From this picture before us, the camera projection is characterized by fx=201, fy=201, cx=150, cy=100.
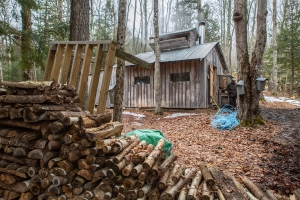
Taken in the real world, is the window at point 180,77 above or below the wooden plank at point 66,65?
above

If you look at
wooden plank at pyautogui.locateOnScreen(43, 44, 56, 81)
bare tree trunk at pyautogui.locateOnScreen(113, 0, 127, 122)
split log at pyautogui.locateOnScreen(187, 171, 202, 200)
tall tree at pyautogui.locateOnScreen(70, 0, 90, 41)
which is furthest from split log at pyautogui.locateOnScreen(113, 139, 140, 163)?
tall tree at pyautogui.locateOnScreen(70, 0, 90, 41)

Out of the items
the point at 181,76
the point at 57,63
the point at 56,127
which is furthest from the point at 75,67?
the point at 181,76

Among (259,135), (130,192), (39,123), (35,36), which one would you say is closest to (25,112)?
(39,123)

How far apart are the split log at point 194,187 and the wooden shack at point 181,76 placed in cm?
911

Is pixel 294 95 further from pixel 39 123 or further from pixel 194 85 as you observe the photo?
pixel 39 123

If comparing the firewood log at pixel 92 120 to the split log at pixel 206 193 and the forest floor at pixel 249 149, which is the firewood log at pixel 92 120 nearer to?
the split log at pixel 206 193

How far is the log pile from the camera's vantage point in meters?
2.74

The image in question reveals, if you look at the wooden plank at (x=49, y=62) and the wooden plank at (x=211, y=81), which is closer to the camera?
the wooden plank at (x=49, y=62)

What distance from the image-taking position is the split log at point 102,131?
2.73 metres

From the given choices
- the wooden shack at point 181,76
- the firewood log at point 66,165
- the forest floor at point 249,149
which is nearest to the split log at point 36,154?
the firewood log at point 66,165

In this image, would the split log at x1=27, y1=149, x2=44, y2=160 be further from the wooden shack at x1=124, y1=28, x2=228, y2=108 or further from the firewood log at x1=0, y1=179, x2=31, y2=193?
the wooden shack at x1=124, y1=28, x2=228, y2=108

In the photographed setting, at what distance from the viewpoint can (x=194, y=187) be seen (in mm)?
3008

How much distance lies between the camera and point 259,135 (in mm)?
6918

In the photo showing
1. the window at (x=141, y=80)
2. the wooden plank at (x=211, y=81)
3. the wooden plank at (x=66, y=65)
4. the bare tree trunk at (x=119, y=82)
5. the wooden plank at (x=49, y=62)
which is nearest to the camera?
the wooden plank at (x=66, y=65)
